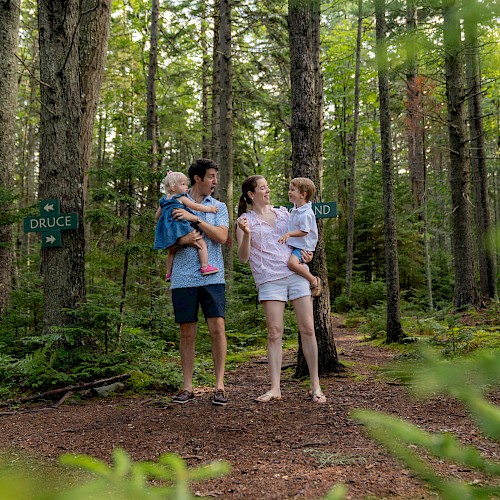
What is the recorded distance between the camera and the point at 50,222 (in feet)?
19.9

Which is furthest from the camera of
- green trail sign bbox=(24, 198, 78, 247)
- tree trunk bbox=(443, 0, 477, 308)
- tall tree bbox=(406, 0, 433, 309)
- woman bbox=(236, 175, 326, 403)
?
tree trunk bbox=(443, 0, 477, 308)

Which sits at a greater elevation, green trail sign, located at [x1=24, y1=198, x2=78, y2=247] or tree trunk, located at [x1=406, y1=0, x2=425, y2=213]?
tree trunk, located at [x1=406, y1=0, x2=425, y2=213]

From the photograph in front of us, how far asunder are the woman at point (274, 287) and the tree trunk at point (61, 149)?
7.24 feet

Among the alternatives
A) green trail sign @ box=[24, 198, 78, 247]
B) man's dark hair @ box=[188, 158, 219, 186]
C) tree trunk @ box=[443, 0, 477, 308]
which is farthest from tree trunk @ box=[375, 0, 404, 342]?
green trail sign @ box=[24, 198, 78, 247]

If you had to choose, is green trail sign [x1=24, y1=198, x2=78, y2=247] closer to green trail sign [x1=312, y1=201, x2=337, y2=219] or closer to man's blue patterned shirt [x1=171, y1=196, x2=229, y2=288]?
man's blue patterned shirt [x1=171, y1=196, x2=229, y2=288]

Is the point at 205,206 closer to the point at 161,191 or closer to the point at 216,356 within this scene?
the point at 216,356

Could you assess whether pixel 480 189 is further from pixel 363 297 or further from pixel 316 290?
pixel 316 290

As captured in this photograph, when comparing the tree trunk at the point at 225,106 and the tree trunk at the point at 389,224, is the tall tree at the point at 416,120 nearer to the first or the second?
the tree trunk at the point at 389,224

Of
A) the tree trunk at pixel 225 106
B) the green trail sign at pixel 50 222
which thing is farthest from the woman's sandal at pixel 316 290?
the tree trunk at pixel 225 106

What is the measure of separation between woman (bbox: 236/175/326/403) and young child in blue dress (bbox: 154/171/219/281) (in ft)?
1.20

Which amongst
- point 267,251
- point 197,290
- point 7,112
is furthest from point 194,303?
point 7,112

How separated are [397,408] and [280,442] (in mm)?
1486

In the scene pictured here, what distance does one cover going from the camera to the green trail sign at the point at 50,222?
19.8ft

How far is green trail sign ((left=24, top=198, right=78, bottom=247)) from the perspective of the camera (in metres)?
6.04
